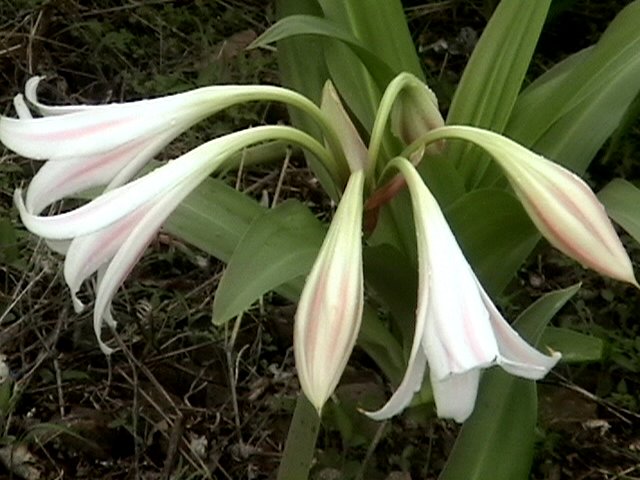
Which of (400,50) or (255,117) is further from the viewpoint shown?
(255,117)

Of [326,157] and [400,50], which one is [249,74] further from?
[326,157]

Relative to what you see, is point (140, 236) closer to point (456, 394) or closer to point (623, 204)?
point (456, 394)

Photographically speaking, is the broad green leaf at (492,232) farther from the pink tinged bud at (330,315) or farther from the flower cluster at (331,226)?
the pink tinged bud at (330,315)

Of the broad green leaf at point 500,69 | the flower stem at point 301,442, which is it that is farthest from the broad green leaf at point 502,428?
the broad green leaf at point 500,69

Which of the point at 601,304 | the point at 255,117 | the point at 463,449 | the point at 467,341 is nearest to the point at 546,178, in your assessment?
the point at 467,341

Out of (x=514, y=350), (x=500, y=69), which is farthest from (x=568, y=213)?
(x=500, y=69)

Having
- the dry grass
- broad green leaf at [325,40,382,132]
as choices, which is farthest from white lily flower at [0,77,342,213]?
the dry grass
